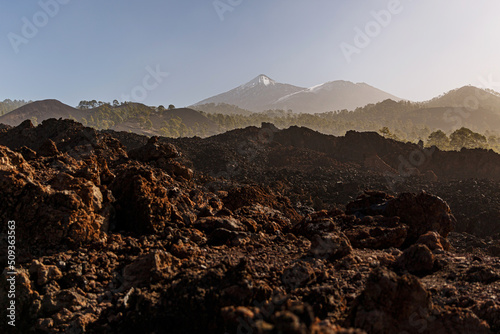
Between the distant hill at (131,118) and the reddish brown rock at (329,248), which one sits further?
the distant hill at (131,118)

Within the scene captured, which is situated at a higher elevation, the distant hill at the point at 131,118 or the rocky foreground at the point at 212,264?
the distant hill at the point at 131,118

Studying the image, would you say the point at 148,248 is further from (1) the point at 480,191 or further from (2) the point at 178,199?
(1) the point at 480,191

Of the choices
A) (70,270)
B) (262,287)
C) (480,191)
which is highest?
(70,270)

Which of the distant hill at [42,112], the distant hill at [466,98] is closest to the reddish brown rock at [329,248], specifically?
the distant hill at [42,112]

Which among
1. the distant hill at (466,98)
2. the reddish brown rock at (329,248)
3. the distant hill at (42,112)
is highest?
the distant hill at (42,112)

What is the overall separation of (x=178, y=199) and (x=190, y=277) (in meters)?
3.51

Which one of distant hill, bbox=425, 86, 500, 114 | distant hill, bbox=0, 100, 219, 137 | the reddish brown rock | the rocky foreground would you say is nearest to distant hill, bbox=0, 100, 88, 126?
distant hill, bbox=0, 100, 219, 137

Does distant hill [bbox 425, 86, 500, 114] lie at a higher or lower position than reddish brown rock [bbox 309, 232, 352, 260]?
higher

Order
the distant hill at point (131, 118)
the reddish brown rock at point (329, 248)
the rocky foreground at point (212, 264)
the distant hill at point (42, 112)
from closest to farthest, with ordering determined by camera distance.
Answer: the rocky foreground at point (212, 264) → the reddish brown rock at point (329, 248) → the distant hill at point (131, 118) → the distant hill at point (42, 112)

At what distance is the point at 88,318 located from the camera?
4059 millimetres

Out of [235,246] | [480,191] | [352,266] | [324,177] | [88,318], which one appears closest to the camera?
[88,318]

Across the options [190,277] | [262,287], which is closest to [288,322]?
[262,287]

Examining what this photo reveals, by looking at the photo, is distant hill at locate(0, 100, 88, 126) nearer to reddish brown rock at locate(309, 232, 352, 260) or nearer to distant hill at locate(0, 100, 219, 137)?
distant hill at locate(0, 100, 219, 137)

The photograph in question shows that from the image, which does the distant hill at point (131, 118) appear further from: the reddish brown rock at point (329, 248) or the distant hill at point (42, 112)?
the reddish brown rock at point (329, 248)
